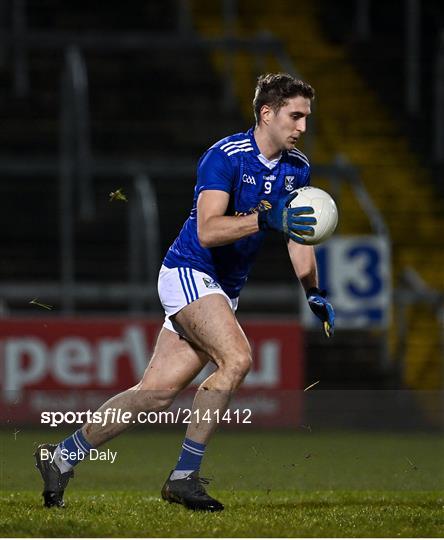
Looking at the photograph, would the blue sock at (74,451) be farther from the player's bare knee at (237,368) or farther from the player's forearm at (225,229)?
the player's forearm at (225,229)

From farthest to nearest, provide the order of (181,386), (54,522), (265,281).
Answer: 1. (265,281)
2. (181,386)
3. (54,522)

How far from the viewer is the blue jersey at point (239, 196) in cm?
646

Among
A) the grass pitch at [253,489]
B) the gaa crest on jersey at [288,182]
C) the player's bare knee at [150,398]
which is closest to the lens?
the grass pitch at [253,489]

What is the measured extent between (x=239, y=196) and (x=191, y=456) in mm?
1179

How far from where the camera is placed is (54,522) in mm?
5805

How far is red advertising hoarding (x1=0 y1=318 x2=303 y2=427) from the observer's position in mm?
11438

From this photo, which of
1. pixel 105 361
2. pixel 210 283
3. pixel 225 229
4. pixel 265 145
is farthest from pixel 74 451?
pixel 105 361

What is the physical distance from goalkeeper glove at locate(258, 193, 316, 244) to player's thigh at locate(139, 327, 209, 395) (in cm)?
72

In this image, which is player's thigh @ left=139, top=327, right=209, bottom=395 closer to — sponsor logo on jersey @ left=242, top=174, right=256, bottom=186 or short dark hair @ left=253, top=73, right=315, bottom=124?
sponsor logo on jersey @ left=242, top=174, right=256, bottom=186

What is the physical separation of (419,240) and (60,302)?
4156mm

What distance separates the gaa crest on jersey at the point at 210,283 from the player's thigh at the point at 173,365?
264 millimetres

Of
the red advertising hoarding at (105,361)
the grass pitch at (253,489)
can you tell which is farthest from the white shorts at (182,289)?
the red advertising hoarding at (105,361)

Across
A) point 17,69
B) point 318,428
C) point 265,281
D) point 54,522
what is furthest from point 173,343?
point 17,69

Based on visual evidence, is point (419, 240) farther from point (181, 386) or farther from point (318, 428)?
point (181, 386)
